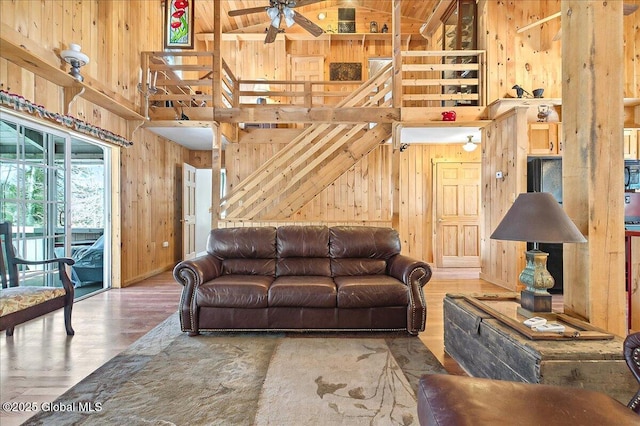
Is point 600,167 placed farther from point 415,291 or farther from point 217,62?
point 217,62

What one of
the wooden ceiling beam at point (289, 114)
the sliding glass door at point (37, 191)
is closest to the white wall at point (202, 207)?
the wooden ceiling beam at point (289, 114)

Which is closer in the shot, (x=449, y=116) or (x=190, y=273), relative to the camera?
(x=190, y=273)

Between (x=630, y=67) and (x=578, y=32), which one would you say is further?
(x=630, y=67)

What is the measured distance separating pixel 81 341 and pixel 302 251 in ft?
6.84

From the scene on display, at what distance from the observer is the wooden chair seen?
2365mm

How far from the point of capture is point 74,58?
11.9 ft

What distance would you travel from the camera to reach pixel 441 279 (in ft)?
18.5

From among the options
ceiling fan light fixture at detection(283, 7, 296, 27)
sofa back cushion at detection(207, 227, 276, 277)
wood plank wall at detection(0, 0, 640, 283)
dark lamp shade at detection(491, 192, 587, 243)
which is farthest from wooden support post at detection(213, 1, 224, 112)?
dark lamp shade at detection(491, 192, 587, 243)

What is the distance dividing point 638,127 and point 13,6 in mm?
7971

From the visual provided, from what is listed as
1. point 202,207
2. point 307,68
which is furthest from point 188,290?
point 307,68

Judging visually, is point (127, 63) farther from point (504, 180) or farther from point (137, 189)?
point (504, 180)

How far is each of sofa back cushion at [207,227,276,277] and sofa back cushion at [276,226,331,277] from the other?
88 mm

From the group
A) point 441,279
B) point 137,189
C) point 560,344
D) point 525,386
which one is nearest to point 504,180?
point 441,279

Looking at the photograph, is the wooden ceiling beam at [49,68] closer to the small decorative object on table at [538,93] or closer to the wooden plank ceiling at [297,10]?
the wooden plank ceiling at [297,10]
